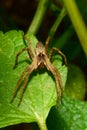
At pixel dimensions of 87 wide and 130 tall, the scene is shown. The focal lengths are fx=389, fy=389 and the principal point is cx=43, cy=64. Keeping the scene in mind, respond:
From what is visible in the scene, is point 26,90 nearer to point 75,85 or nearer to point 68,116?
point 68,116

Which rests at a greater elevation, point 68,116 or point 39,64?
point 39,64

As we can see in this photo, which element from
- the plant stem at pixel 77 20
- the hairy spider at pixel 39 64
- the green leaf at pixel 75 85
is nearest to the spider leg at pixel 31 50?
the hairy spider at pixel 39 64

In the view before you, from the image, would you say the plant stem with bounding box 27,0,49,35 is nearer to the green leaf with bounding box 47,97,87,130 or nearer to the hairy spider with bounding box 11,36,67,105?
the hairy spider with bounding box 11,36,67,105

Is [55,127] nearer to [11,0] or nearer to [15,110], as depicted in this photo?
[15,110]

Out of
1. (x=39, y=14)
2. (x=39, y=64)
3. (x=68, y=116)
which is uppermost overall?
(x=39, y=14)

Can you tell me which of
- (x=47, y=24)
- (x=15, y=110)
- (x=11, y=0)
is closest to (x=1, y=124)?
(x=15, y=110)

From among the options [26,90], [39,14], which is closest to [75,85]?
[39,14]
